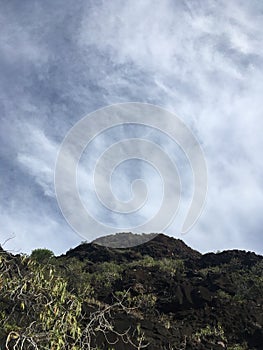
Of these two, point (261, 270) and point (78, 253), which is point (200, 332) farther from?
point (78, 253)

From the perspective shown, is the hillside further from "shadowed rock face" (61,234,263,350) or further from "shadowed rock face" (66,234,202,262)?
"shadowed rock face" (66,234,202,262)

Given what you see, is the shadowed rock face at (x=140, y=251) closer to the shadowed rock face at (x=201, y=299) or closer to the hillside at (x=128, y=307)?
the shadowed rock face at (x=201, y=299)

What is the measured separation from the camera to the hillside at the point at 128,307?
21.5 ft

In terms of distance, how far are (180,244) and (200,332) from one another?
1908 inches

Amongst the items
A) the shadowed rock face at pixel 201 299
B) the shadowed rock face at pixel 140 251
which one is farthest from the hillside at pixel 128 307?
the shadowed rock face at pixel 140 251

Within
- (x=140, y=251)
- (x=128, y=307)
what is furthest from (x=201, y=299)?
(x=140, y=251)

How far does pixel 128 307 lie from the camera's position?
19.0 metres

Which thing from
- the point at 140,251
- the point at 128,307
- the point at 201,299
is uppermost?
the point at 140,251

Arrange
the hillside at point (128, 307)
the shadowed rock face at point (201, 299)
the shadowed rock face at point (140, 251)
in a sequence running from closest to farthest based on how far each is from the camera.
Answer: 1. the hillside at point (128, 307)
2. the shadowed rock face at point (201, 299)
3. the shadowed rock face at point (140, 251)

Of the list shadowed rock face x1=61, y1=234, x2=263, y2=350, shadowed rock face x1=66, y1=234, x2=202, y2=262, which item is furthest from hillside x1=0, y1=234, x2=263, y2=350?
shadowed rock face x1=66, y1=234, x2=202, y2=262

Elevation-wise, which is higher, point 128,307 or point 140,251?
point 140,251

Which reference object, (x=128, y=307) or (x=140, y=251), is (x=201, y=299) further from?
(x=140, y=251)

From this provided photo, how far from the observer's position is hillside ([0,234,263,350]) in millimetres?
6551

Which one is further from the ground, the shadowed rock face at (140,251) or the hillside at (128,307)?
the shadowed rock face at (140,251)
